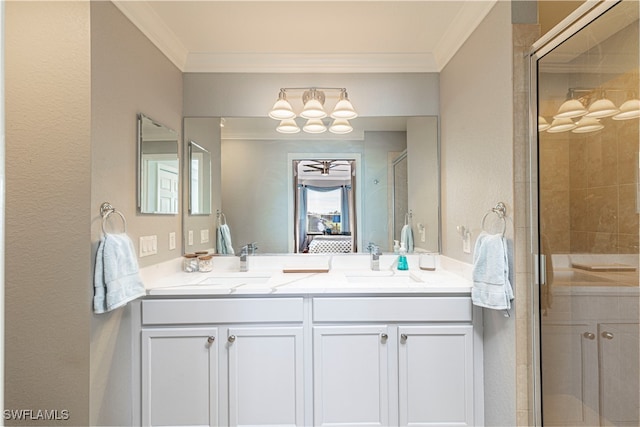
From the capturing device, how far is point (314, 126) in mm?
2400


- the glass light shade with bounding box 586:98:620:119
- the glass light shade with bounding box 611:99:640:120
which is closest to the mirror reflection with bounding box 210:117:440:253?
the glass light shade with bounding box 586:98:620:119

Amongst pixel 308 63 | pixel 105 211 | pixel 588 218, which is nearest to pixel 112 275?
pixel 105 211

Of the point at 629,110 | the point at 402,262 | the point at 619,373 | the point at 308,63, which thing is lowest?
the point at 619,373

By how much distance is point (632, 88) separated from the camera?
45.5 inches

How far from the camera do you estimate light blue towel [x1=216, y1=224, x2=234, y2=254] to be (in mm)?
2410

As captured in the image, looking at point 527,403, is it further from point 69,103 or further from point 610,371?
point 69,103

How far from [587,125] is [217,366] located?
203 centimetres

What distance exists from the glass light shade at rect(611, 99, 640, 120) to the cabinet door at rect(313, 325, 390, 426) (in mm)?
1350

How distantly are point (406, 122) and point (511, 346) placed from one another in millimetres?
1562

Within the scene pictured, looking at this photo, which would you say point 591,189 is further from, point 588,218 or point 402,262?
point 402,262

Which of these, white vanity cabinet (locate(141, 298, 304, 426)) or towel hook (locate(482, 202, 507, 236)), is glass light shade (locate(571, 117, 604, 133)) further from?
white vanity cabinet (locate(141, 298, 304, 426))

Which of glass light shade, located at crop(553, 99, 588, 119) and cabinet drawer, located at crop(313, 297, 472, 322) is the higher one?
glass light shade, located at crop(553, 99, 588, 119)

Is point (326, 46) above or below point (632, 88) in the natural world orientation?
above

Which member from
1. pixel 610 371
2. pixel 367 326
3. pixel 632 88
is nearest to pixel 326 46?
pixel 632 88
